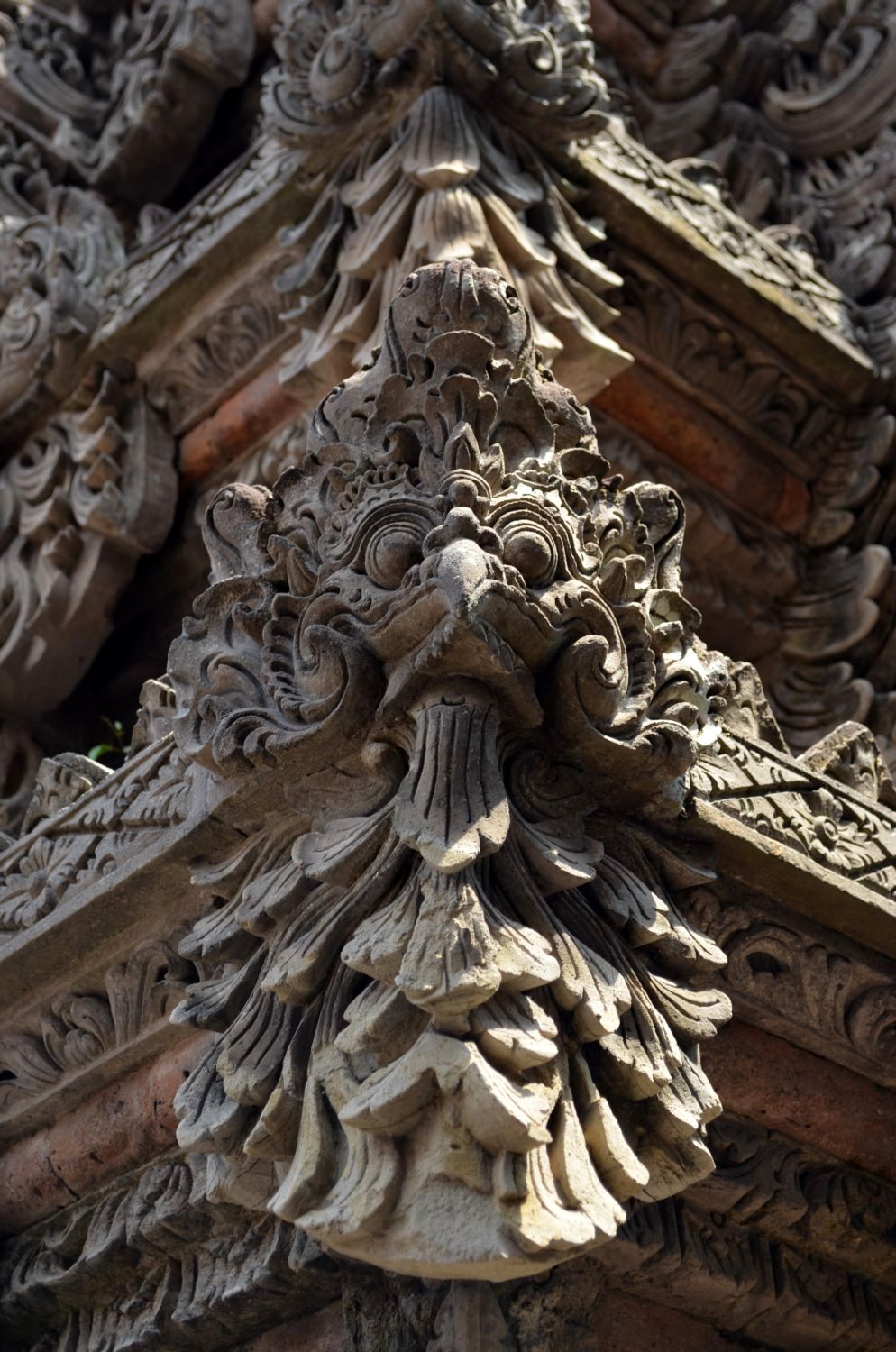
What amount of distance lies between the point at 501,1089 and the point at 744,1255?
2.90 feet

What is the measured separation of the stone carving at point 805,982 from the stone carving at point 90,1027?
866 mm

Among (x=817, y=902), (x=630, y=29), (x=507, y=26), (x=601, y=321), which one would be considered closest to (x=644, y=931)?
(x=817, y=902)

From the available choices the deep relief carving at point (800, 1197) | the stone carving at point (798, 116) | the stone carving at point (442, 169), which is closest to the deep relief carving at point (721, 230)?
the stone carving at point (442, 169)

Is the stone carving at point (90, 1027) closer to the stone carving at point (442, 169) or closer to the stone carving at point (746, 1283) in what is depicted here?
the stone carving at point (746, 1283)

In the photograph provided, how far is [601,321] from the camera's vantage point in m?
3.32

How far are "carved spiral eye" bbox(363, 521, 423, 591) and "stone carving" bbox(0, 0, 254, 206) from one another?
10.7ft

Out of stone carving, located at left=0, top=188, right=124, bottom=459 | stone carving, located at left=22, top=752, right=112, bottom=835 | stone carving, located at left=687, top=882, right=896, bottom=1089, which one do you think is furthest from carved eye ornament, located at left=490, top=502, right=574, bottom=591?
stone carving, located at left=0, top=188, right=124, bottom=459

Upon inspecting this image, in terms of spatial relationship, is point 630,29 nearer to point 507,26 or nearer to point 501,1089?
point 507,26

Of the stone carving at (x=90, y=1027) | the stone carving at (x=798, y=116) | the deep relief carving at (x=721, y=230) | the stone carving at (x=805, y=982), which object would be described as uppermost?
the stone carving at (x=798, y=116)

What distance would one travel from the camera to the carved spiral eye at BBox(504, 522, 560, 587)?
2.08 meters

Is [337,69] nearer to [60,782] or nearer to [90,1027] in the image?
[60,782]

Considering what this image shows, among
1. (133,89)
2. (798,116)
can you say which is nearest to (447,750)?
(133,89)

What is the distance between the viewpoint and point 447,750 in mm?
1988

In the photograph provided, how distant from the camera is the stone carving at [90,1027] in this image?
8.39ft
